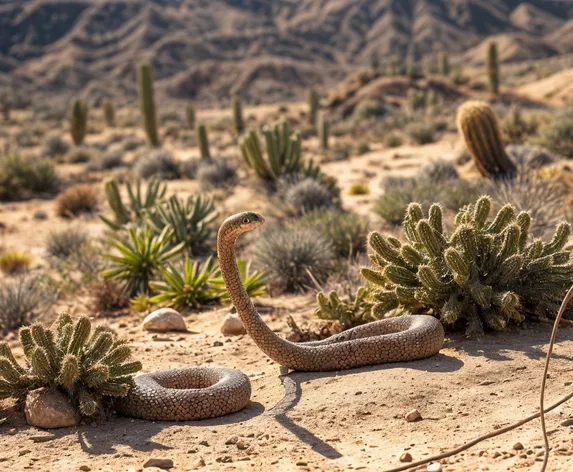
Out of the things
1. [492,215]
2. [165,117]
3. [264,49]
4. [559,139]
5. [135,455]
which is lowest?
[135,455]

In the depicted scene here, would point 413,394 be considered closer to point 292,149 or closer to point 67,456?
point 67,456

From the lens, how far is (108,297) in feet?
33.3

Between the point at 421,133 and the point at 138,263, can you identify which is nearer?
the point at 138,263

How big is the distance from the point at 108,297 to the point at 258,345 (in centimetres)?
489

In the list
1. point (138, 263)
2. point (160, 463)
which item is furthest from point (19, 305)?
point (160, 463)

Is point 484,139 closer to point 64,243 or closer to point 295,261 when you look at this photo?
point 295,261

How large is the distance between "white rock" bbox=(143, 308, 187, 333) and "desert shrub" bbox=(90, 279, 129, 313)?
1821mm

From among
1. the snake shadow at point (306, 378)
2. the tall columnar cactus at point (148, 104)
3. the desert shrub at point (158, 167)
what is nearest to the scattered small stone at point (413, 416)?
the snake shadow at point (306, 378)

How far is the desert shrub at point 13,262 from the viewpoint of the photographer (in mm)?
13180

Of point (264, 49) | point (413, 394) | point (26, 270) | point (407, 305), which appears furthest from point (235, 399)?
point (264, 49)

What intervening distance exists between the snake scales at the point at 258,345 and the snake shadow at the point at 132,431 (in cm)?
6

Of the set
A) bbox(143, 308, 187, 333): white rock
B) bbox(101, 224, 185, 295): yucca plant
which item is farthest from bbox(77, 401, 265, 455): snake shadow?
bbox(101, 224, 185, 295): yucca plant

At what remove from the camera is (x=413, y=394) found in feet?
17.0

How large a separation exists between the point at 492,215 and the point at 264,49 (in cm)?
8551
